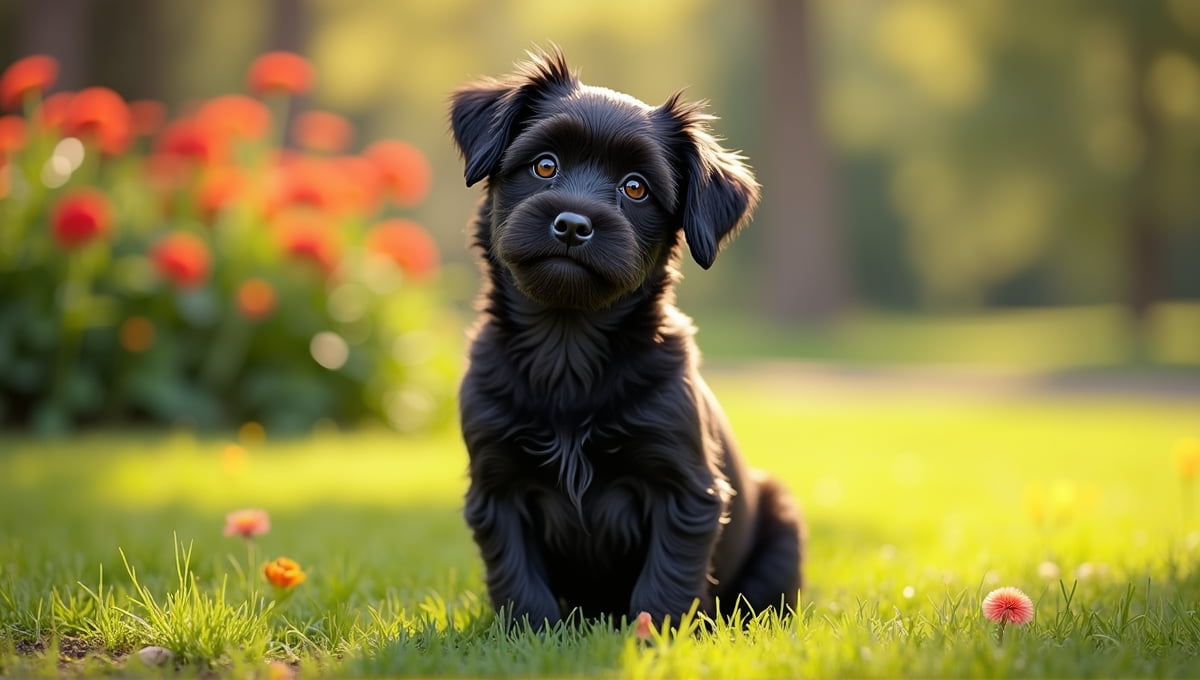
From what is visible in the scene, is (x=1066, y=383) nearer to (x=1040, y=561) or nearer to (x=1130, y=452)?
(x=1130, y=452)

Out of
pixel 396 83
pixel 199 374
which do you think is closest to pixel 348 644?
pixel 199 374

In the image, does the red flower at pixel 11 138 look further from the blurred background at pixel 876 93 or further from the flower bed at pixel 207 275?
the blurred background at pixel 876 93

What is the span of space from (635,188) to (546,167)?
273 mm

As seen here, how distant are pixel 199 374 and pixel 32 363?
114 cm

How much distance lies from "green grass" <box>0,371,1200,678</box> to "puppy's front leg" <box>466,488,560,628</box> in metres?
0.12

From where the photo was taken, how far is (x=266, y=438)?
8016 millimetres

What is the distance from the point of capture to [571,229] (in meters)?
2.98

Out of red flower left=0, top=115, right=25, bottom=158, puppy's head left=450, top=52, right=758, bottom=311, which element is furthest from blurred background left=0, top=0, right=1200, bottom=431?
puppy's head left=450, top=52, right=758, bottom=311

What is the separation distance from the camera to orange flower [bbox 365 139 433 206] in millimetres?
8438

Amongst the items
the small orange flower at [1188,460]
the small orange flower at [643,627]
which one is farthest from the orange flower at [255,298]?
the small orange flower at [1188,460]

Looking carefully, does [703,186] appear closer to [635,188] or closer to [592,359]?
[635,188]

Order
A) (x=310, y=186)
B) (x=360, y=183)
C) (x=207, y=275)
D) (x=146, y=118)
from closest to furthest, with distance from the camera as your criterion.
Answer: (x=310, y=186), (x=207, y=275), (x=146, y=118), (x=360, y=183)

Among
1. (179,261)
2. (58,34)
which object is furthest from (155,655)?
(58,34)

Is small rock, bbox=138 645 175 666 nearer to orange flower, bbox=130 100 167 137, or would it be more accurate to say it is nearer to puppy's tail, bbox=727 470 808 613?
puppy's tail, bbox=727 470 808 613
